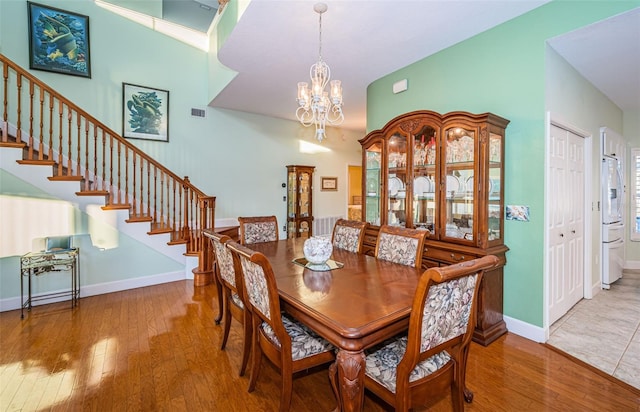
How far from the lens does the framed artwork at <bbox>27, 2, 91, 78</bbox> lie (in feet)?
12.8

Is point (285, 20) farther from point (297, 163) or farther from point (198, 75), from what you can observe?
point (297, 163)

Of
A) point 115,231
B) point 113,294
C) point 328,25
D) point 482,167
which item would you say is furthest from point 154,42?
point 482,167

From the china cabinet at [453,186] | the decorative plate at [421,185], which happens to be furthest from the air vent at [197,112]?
the decorative plate at [421,185]

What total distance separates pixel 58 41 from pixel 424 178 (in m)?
5.10

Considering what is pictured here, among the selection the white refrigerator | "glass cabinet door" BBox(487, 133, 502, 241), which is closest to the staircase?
"glass cabinet door" BBox(487, 133, 502, 241)

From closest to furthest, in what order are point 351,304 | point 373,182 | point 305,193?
point 351,304 < point 373,182 < point 305,193

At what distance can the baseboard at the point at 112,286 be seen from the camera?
3.46m

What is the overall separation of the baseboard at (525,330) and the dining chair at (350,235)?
5.20 ft

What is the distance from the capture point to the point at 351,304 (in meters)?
1.58

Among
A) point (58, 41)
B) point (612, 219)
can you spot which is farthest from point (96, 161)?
point (612, 219)

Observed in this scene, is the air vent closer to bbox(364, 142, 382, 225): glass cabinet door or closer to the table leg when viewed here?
bbox(364, 142, 382, 225): glass cabinet door

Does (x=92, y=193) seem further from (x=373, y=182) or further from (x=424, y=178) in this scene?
(x=424, y=178)

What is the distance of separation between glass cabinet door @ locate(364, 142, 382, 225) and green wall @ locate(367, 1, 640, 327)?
105 cm

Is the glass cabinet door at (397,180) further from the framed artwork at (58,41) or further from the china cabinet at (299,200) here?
the framed artwork at (58,41)
